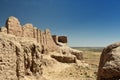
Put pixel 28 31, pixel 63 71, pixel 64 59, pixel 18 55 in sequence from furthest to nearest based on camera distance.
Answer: pixel 64 59 → pixel 63 71 → pixel 28 31 → pixel 18 55

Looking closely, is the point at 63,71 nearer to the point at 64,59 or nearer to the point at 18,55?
the point at 64,59

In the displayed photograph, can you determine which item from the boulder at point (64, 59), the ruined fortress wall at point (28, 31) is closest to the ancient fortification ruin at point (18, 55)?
the ruined fortress wall at point (28, 31)

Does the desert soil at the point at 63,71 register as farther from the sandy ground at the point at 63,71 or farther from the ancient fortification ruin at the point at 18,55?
the ancient fortification ruin at the point at 18,55

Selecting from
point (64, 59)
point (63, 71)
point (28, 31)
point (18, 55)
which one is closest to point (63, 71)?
point (63, 71)

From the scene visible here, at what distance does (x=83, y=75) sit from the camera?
2370cm

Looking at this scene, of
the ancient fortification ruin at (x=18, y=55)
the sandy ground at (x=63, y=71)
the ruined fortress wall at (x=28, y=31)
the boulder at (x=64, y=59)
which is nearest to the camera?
the ancient fortification ruin at (x=18, y=55)

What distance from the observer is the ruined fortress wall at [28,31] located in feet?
64.3

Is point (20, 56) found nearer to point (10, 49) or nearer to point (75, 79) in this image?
point (10, 49)

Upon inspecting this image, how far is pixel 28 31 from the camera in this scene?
22688 mm

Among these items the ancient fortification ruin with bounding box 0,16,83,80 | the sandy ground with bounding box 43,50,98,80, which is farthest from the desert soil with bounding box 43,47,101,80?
the ancient fortification ruin with bounding box 0,16,83,80

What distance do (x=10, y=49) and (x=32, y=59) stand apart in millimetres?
2755

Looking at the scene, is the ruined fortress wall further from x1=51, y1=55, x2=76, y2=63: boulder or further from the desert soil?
the desert soil

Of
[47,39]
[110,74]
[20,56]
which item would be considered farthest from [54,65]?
[110,74]

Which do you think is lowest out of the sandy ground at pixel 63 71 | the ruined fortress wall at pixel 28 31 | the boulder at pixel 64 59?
the sandy ground at pixel 63 71
